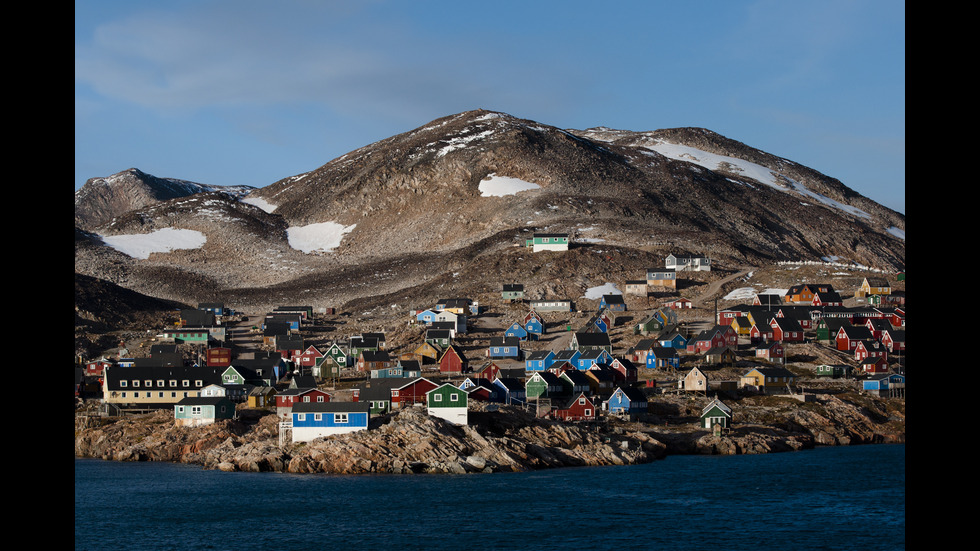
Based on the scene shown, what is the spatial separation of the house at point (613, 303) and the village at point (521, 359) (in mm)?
234

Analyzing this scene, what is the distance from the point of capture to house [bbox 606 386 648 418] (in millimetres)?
70688

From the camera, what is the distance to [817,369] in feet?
275

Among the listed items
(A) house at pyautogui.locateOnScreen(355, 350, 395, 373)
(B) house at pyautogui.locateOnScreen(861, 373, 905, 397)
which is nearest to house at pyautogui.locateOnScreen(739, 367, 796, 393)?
(B) house at pyautogui.locateOnScreen(861, 373, 905, 397)

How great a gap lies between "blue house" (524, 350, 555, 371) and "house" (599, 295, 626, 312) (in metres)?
26.7

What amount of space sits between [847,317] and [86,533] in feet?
258

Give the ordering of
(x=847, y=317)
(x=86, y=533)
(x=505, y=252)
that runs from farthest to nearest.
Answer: (x=505, y=252), (x=847, y=317), (x=86, y=533)

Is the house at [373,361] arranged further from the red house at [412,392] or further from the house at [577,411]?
the house at [577,411]

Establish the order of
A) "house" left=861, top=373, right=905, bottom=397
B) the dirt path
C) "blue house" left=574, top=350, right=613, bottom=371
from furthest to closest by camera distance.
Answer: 1. the dirt path
2. "blue house" left=574, top=350, right=613, bottom=371
3. "house" left=861, top=373, right=905, bottom=397

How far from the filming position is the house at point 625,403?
7069 centimetres

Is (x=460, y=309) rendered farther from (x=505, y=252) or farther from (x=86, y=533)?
(x=86, y=533)

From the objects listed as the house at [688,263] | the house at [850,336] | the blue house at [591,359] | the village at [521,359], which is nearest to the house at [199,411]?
the village at [521,359]

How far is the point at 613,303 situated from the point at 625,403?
43.5 m

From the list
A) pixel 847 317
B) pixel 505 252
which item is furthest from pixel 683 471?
pixel 505 252

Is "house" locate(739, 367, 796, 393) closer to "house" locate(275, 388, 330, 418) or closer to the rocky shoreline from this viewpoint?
the rocky shoreline
